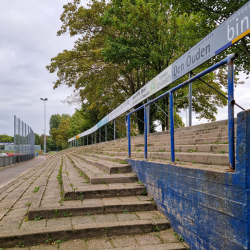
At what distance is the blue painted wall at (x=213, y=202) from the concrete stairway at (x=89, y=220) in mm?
279

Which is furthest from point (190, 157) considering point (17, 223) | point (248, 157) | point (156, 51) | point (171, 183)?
point (156, 51)

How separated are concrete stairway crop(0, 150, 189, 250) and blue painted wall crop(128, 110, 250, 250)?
28 centimetres

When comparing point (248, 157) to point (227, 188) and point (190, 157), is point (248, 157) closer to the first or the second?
point (227, 188)

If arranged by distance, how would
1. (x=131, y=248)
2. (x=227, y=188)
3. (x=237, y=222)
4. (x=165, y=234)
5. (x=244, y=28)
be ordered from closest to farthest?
1. (x=237, y=222)
2. (x=227, y=188)
3. (x=131, y=248)
4. (x=165, y=234)
5. (x=244, y=28)

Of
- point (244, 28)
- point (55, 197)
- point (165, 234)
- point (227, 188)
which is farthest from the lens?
point (244, 28)

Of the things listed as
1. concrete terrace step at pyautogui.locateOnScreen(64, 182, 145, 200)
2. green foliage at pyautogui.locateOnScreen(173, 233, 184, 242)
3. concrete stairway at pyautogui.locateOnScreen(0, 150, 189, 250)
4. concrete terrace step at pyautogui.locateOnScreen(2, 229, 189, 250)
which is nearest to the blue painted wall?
green foliage at pyautogui.locateOnScreen(173, 233, 184, 242)

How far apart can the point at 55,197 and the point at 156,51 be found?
1236 cm

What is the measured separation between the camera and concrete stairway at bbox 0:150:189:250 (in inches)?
108

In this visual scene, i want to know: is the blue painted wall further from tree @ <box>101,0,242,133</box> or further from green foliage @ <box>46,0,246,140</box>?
tree @ <box>101,0,242,133</box>

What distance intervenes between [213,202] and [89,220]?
1.73m

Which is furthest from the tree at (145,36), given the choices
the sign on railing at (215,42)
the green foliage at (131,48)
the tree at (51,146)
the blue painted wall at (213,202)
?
the tree at (51,146)

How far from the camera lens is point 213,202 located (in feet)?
7.38

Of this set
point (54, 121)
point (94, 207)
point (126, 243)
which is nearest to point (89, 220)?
point (94, 207)

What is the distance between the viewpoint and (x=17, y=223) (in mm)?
3039
